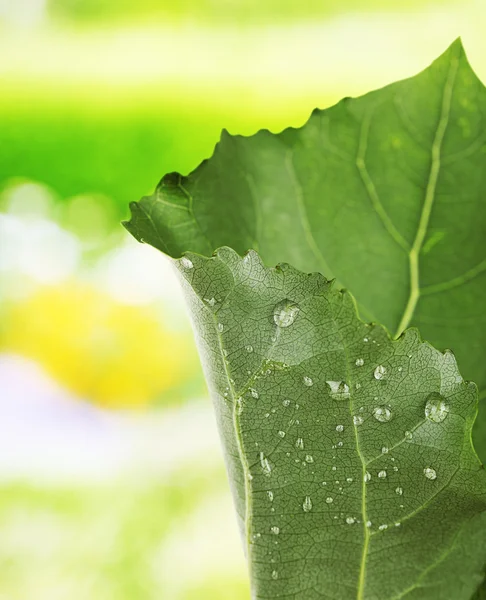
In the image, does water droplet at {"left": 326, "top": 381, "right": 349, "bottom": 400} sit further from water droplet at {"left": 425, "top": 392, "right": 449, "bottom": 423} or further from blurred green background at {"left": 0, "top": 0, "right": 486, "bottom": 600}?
blurred green background at {"left": 0, "top": 0, "right": 486, "bottom": 600}

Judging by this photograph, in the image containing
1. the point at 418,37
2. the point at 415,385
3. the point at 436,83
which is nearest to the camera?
the point at 415,385

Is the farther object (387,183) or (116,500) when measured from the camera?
(116,500)

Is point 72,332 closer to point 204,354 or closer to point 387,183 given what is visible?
point 387,183

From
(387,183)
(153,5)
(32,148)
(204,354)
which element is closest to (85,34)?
(153,5)

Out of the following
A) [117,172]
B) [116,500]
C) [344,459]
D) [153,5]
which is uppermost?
[153,5]

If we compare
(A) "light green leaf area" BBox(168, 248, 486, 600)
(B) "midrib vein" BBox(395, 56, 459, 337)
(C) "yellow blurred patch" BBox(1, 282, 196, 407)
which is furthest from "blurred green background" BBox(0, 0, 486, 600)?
(A) "light green leaf area" BBox(168, 248, 486, 600)

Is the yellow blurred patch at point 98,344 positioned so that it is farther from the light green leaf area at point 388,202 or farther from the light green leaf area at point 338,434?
the light green leaf area at point 338,434

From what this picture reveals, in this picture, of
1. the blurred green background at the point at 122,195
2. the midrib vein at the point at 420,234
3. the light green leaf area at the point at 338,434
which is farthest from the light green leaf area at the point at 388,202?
the blurred green background at the point at 122,195

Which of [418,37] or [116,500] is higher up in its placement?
[418,37]

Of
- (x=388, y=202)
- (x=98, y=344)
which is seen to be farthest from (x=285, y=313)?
(x=98, y=344)
